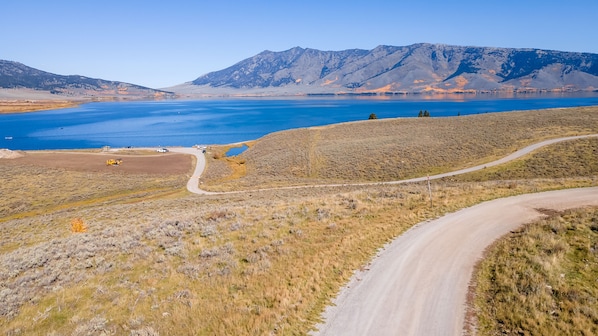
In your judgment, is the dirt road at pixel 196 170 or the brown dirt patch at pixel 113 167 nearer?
the dirt road at pixel 196 170

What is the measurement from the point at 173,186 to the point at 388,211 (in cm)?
4141

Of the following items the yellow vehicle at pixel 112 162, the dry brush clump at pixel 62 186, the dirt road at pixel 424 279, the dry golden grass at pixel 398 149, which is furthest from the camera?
the yellow vehicle at pixel 112 162

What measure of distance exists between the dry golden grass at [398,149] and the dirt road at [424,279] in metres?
32.7

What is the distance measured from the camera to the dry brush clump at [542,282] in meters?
10.0

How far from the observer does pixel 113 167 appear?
217ft

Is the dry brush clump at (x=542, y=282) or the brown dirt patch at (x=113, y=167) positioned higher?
the dry brush clump at (x=542, y=282)

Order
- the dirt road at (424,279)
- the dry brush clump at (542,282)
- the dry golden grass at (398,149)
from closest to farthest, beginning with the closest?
1. the dry brush clump at (542,282)
2. the dirt road at (424,279)
3. the dry golden grass at (398,149)

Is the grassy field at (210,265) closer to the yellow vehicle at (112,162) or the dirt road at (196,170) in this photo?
the dirt road at (196,170)

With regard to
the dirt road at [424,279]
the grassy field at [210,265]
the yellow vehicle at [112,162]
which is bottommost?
the yellow vehicle at [112,162]

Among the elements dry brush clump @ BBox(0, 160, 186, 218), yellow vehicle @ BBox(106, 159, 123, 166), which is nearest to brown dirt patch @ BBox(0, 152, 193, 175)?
yellow vehicle @ BBox(106, 159, 123, 166)

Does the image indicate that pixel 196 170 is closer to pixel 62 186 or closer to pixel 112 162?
pixel 112 162

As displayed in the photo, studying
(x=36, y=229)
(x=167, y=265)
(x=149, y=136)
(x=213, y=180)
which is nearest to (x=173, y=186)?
(x=213, y=180)

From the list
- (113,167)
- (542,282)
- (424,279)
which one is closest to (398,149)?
(424,279)

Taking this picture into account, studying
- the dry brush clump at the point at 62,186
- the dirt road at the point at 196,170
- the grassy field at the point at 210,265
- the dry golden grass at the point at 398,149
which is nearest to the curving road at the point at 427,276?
the grassy field at the point at 210,265
